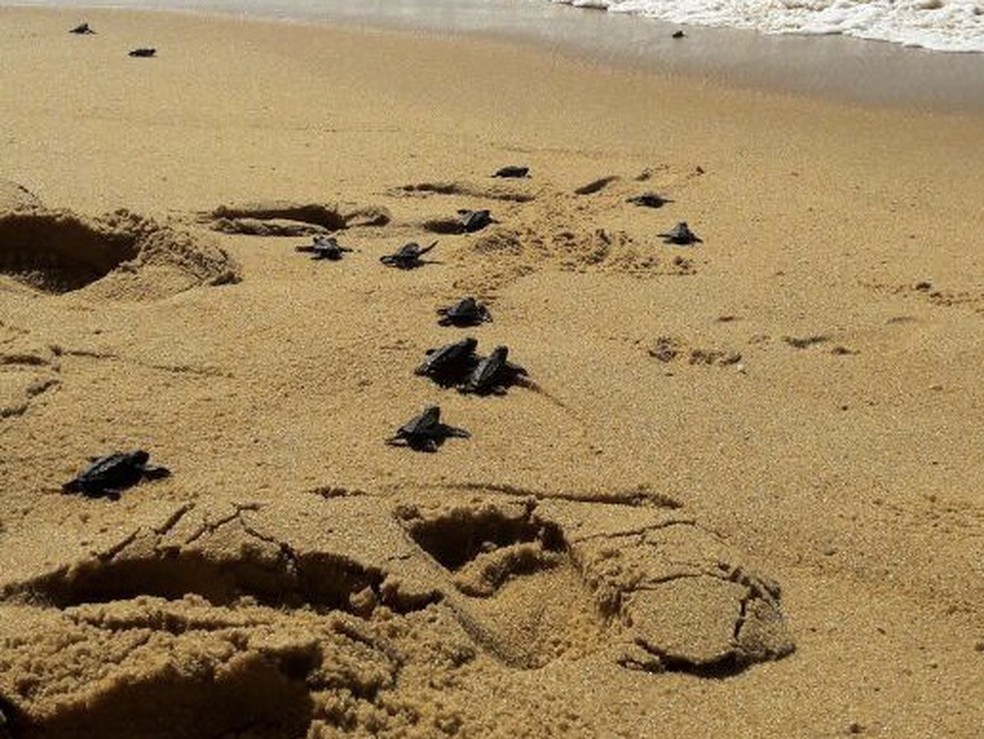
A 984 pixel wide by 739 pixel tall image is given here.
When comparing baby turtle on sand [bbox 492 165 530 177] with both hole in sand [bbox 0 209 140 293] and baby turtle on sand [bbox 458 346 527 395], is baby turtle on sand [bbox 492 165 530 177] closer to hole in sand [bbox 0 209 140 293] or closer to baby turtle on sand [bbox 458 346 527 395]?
hole in sand [bbox 0 209 140 293]

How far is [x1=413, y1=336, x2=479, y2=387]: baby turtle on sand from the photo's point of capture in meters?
3.64

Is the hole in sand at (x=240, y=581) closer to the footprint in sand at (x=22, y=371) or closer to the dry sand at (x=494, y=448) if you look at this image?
the dry sand at (x=494, y=448)

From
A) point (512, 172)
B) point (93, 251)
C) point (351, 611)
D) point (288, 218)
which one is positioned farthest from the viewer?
point (512, 172)

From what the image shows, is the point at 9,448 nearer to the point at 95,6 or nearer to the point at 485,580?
the point at 485,580

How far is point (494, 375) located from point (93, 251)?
1900 millimetres

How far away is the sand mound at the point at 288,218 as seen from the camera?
496 cm

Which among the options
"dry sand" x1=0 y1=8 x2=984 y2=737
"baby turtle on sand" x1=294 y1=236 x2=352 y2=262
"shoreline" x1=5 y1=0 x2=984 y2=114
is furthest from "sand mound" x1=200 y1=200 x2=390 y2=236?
"shoreline" x1=5 y1=0 x2=984 y2=114

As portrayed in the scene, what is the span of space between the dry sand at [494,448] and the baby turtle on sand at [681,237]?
11cm

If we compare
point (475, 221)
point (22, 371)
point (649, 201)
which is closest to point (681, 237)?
point (649, 201)

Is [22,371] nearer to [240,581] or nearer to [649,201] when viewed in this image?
[240,581]

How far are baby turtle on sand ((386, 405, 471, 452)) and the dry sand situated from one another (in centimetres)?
7

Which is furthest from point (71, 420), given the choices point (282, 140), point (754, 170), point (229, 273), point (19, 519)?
point (754, 170)

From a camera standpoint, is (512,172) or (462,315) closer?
(462,315)

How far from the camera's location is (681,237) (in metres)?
5.04
